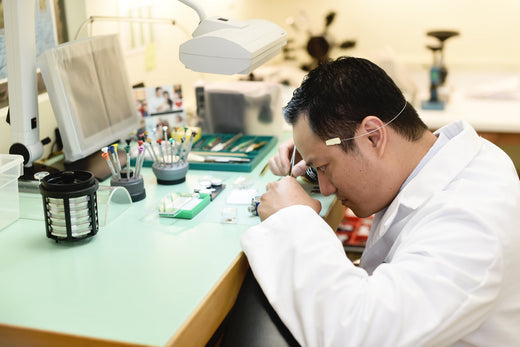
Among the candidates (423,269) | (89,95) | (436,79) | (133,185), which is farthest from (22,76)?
(436,79)

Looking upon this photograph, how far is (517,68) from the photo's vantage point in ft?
12.1

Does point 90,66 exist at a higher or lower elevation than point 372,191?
higher

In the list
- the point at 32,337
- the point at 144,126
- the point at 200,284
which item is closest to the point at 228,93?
the point at 144,126

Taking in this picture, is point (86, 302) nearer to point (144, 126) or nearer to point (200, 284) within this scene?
point (200, 284)

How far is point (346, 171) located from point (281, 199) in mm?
155

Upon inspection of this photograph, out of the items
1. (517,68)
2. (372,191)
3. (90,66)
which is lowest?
(517,68)

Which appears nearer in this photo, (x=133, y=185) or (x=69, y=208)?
(x=69, y=208)

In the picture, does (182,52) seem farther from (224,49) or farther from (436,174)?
(436,174)

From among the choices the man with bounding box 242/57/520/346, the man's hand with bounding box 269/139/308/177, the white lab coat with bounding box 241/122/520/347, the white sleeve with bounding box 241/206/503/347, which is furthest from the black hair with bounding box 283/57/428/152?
the man's hand with bounding box 269/139/308/177

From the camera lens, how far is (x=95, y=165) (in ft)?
5.39

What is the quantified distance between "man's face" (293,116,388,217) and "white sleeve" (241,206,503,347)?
0.63ft

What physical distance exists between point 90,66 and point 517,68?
9.73 ft

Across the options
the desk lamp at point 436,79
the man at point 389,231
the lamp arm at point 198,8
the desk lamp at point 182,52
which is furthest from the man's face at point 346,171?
the desk lamp at point 436,79

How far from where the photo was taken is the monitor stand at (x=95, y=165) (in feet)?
5.26
